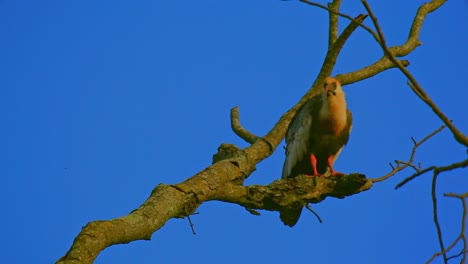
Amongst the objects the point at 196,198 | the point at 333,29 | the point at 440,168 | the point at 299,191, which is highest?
the point at 333,29

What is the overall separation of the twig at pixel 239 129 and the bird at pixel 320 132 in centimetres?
34

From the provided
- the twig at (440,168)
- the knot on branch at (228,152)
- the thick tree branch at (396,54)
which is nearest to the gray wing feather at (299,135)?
the thick tree branch at (396,54)

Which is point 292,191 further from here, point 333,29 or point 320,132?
point 333,29

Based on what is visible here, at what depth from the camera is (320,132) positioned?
21.0ft

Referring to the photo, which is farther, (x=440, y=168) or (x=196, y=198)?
(x=196, y=198)

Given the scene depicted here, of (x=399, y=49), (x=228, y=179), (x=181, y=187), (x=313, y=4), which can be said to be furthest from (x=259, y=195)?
(x=399, y=49)

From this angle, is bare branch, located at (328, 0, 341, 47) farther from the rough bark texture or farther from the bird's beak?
the bird's beak

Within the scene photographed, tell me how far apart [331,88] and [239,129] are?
1.04 m

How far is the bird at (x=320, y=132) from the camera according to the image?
20.8 feet

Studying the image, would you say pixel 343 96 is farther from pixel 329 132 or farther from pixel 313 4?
pixel 313 4

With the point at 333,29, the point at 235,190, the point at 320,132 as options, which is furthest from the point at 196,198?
the point at 333,29

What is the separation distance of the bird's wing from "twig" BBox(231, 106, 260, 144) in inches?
12.7

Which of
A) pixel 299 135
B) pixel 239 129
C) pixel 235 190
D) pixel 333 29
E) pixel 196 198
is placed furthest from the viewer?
pixel 333 29

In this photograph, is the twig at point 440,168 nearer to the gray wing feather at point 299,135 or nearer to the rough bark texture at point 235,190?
the rough bark texture at point 235,190
